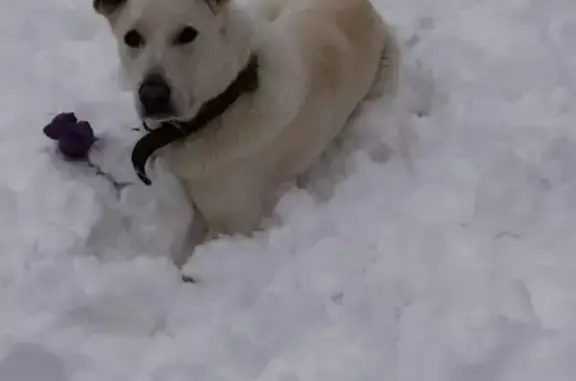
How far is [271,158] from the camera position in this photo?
221cm

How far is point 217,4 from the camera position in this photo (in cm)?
190

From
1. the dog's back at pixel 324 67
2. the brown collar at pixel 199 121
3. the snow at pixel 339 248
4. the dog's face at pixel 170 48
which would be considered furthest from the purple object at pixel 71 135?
the dog's back at pixel 324 67

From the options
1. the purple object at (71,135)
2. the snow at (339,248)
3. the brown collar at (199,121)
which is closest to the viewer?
the snow at (339,248)

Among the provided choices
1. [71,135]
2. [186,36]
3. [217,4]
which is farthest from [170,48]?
[71,135]

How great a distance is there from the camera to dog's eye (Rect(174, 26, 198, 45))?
1.87 m

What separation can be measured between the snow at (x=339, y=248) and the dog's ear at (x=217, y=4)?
0.51 meters

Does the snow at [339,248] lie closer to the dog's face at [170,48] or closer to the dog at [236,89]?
the dog at [236,89]

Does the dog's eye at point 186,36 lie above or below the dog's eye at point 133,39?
above

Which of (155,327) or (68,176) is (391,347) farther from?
(68,176)

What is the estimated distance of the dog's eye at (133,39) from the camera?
189 centimetres

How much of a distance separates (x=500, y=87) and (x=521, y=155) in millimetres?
427

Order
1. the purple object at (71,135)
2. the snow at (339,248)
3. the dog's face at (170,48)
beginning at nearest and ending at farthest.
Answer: the snow at (339,248)
the dog's face at (170,48)
the purple object at (71,135)

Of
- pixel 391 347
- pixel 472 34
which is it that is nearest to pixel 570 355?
pixel 391 347

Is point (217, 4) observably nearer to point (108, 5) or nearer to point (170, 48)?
point (170, 48)
